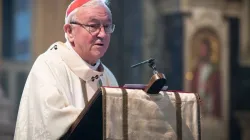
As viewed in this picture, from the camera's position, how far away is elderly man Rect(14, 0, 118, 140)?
2.76m

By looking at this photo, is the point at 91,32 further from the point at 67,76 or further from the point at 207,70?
the point at 207,70

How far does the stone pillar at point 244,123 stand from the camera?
13.0 metres

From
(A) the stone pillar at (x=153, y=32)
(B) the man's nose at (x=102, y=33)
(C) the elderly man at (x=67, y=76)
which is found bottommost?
(A) the stone pillar at (x=153, y=32)

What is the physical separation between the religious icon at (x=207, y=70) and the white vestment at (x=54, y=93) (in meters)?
9.61

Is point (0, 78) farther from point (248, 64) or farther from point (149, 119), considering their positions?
point (149, 119)

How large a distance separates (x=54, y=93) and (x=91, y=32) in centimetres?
37

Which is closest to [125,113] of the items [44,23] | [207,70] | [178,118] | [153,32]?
[178,118]

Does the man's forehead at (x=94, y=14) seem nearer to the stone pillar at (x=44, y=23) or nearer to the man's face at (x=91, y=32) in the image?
the man's face at (x=91, y=32)

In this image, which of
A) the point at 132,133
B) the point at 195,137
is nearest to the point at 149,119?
the point at 132,133

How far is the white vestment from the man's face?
11cm

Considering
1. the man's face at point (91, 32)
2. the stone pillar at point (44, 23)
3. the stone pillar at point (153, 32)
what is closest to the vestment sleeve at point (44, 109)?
the man's face at point (91, 32)

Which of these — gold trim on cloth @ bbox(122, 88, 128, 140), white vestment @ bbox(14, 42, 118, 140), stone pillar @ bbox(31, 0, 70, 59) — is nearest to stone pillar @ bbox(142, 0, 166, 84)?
stone pillar @ bbox(31, 0, 70, 59)

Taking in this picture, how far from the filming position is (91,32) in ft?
9.62

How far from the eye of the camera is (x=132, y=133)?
8.80 feet
